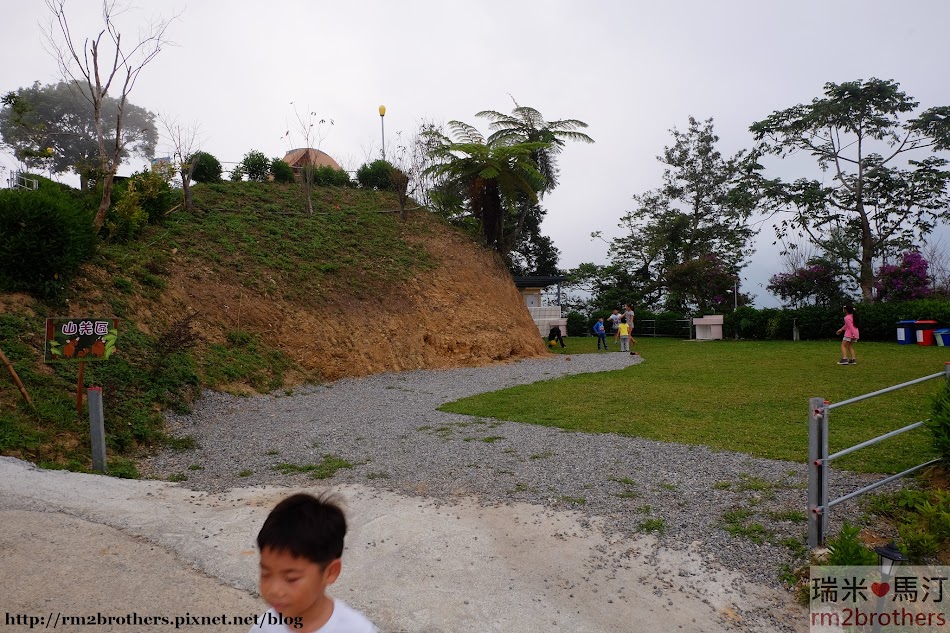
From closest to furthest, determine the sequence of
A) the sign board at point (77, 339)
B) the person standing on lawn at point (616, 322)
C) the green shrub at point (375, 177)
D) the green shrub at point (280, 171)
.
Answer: the sign board at point (77, 339), the person standing on lawn at point (616, 322), the green shrub at point (280, 171), the green shrub at point (375, 177)

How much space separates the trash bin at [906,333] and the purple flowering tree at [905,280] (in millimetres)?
6836

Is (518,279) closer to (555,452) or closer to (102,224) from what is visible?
(102,224)

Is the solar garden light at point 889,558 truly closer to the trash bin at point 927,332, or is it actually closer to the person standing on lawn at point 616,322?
the trash bin at point 927,332

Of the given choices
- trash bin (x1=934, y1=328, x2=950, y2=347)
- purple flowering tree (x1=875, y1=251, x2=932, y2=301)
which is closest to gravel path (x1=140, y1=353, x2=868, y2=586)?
trash bin (x1=934, y1=328, x2=950, y2=347)

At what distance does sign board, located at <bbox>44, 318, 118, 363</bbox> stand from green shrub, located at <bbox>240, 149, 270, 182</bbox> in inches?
794

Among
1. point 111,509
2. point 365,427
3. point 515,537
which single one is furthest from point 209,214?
point 515,537

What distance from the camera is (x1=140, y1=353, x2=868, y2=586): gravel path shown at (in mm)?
4363

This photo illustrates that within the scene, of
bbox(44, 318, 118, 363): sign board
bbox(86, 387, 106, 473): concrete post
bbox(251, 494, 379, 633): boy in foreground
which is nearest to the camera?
bbox(251, 494, 379, 633): boy in foreground

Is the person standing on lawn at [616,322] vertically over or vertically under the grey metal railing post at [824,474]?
over

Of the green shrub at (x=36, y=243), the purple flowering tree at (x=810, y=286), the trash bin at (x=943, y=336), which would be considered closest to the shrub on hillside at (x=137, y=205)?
the green shrub at (x=36, y=243)

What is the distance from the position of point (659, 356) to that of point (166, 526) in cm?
1703

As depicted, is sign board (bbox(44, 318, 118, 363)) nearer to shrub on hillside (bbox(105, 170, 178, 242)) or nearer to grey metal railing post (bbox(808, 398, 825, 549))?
grey metal railing post (bbox(808, 398, 825, 549))

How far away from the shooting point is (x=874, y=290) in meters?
26.3

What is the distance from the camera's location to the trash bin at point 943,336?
17.4 metres
